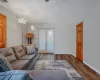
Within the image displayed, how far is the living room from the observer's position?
3.87 m

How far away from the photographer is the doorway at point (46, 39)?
8461 millimetres

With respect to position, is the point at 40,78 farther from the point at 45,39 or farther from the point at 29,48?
the point at 45,39

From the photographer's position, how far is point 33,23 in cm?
848

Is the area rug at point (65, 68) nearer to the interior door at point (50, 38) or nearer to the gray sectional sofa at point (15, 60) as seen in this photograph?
the gray sectional sofa at point (15, 60)

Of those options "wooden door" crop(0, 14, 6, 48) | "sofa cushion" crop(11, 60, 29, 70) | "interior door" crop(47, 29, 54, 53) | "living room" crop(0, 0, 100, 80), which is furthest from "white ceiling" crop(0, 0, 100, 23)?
"interior door" crop(47, 29, 54, 53)

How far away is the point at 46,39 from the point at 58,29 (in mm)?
1484

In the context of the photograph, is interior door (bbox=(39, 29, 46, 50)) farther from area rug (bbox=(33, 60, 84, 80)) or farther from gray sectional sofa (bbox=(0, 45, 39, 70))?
gray sectional sofa (bbox=(0, 45, 39, 70))

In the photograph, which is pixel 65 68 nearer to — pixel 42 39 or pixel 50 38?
pixel 50 38

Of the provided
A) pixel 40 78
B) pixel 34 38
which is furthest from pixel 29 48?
pixel 34 38

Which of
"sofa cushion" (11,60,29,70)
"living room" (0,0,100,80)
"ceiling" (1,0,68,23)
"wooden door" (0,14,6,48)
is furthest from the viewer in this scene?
"wooden door" (0,14,6,48)

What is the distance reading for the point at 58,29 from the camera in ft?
24.8

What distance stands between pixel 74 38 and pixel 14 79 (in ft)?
21.4

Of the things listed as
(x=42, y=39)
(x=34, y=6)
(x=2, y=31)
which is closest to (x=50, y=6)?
(x=34, y=6)

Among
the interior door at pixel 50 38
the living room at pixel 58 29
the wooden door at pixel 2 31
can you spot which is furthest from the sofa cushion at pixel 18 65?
the interior door at pixel 50 38
